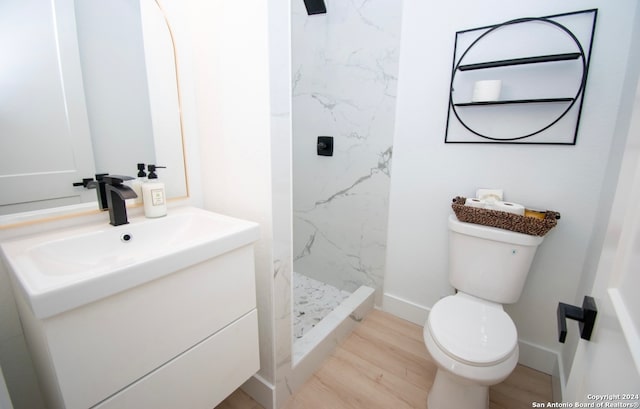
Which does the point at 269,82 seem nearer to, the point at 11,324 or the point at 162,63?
the point at 162,63

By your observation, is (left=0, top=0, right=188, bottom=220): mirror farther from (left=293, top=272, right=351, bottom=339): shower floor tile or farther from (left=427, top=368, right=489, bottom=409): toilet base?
(left=427, top=368, right=489, bottom=409): toilet base

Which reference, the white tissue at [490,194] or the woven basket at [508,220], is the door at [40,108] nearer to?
the woven basket at [508,220]

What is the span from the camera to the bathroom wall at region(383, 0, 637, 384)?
1.24 metres

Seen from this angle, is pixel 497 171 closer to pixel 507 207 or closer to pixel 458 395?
pixel 507 207

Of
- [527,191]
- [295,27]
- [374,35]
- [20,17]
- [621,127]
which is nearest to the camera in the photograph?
[20,17]

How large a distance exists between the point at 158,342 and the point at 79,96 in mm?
867

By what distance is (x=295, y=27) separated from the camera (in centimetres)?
208

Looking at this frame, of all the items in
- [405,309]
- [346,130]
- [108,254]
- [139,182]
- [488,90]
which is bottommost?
[405,309]

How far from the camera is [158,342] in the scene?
2.75 feet

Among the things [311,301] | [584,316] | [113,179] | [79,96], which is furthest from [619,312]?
[311,301]

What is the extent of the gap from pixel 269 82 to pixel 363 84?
1027mm

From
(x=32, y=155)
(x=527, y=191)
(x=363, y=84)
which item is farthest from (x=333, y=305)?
(x=32, y=155)

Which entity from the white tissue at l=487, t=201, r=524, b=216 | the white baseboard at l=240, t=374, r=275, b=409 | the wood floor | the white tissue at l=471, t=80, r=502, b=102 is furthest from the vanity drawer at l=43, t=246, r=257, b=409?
the white tissue at l=471, t=80, r=502, b=102

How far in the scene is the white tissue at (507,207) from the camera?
53.5 inches
